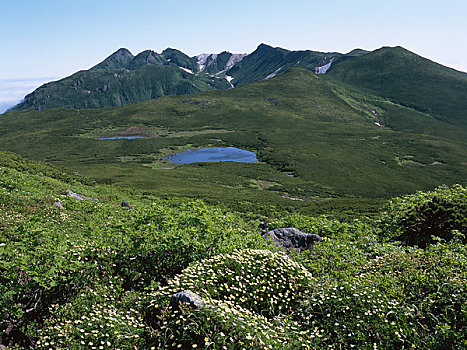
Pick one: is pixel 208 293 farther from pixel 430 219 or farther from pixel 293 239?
pixel 430 219

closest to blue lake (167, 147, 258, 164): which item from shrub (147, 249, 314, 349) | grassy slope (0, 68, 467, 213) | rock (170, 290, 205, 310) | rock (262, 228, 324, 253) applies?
grassy slope (0, 68, 467, 213)

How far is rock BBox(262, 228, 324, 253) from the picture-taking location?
47.8ft

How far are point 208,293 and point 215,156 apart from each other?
13559 cm

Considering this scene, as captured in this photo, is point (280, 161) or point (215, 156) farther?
point (215, 156)

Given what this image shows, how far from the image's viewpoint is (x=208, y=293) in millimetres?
7723

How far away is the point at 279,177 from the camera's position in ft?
340

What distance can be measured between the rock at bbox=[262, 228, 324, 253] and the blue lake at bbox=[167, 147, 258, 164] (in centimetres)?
11617

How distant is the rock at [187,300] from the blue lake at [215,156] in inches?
4859

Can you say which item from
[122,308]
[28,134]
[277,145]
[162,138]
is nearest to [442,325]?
[122,308]

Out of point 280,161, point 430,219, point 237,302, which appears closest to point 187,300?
point 237,302

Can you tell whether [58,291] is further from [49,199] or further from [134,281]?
[49,199]

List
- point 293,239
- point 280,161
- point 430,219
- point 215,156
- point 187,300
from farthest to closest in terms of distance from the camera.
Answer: point 215,156
point 280,161
point 293,239
point 430,219
point 187,300

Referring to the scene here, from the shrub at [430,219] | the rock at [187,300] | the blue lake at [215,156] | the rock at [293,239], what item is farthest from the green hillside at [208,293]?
the blue lake at [215,156]

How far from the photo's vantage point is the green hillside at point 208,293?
6.67m
